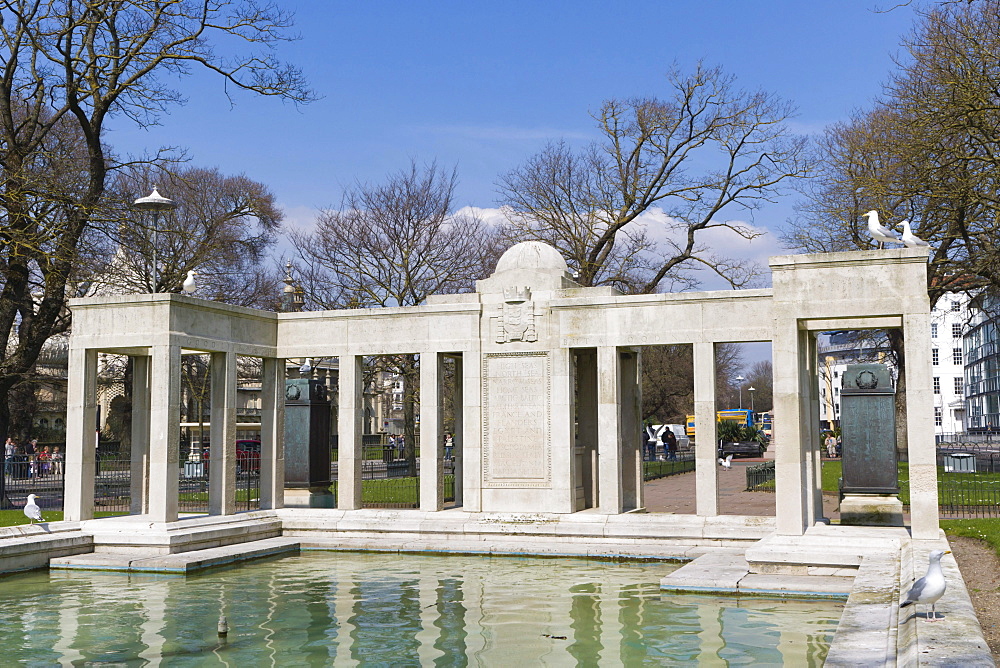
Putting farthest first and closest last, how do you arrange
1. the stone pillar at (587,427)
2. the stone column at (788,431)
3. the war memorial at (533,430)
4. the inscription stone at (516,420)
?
the stone pillar at (587,427), the inscription stone at (516,420), the stone column at (788,431), the war memorial at (533,430)

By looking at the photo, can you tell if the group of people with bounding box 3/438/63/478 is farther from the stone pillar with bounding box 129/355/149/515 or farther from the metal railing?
the metal railing

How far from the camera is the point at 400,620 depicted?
12.7 m

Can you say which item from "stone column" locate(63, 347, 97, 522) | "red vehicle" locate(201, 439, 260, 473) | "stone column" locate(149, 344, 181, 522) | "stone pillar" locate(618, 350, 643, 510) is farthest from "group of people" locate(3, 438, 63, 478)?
"stone pillar" locate(618, 350, 643, 510)

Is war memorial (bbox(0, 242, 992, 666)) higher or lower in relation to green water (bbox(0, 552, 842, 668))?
higher

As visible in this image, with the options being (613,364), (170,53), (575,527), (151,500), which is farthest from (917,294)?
(170,53)

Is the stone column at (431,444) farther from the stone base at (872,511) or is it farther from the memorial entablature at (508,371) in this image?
the stone base at (872,511)

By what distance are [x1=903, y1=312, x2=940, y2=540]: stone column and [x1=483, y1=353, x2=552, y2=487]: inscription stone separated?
25.3 feet

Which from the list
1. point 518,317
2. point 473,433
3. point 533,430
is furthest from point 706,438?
point 473,433

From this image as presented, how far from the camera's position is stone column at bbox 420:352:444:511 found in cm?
2155

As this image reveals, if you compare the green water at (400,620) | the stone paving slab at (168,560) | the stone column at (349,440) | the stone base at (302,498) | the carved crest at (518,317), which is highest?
the carved crest at (518,317)

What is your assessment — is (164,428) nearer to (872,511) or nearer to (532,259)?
(532,259)

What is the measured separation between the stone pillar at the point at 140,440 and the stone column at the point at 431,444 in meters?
6.22

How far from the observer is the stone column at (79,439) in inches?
782

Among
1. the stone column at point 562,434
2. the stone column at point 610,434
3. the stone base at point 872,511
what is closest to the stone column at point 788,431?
the stone base at point 872,511
